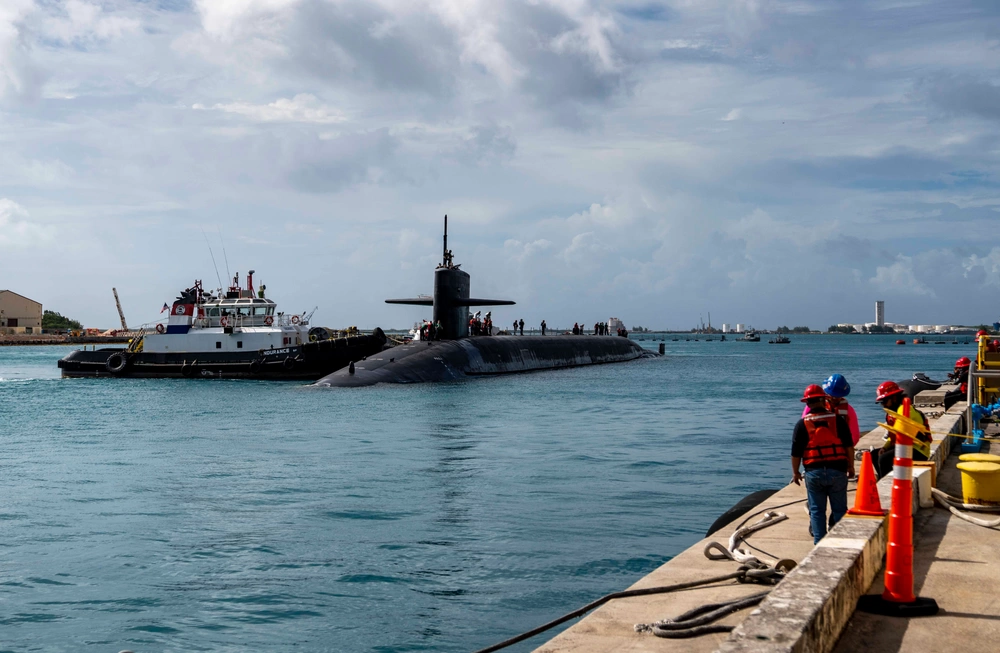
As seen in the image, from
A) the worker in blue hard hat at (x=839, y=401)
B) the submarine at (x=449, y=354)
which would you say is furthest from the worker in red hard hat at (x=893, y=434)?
the submarine at (x=449, y=354)

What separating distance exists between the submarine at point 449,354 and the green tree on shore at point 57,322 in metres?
113

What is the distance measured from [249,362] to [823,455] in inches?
1447

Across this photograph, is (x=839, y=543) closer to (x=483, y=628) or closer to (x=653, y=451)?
(x=483, y=628)

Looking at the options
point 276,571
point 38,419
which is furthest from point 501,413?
point 276,571

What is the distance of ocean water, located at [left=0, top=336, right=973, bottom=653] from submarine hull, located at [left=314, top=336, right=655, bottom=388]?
272 inches

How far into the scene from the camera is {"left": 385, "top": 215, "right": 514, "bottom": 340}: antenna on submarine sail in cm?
3928

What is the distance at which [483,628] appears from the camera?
7.88 metres

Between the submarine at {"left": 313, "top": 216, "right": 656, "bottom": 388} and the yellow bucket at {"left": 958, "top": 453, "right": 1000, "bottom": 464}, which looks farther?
the submarine at {"left": 313, "top": 216, "right": 656, "bottom": 388}

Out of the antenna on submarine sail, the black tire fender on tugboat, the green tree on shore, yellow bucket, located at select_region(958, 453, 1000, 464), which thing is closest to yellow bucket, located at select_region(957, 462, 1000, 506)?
yellow bucket, located at select_region(958, 453, 1000, 464)

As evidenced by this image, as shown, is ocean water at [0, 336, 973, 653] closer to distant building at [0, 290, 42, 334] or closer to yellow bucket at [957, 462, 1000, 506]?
yellow bucket at [957, 462, 1000, 506]

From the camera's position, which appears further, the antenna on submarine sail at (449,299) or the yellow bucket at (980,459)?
the antenna on submarine sail at (449,299)

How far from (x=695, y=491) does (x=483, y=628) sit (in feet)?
23.9

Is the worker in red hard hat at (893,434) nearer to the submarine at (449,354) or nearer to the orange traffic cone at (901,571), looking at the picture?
the orange traffic cone at (901,571)

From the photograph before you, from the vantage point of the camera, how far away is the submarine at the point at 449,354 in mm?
34938
